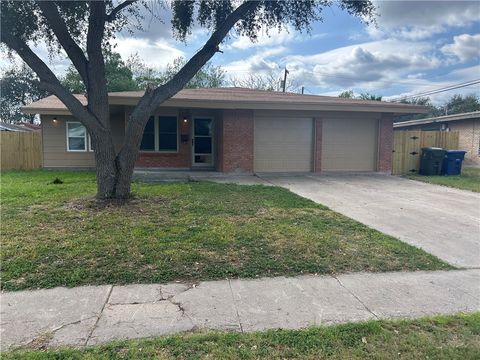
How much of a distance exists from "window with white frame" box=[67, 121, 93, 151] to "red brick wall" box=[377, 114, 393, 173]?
12.2 meters

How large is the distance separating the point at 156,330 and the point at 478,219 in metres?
7.01

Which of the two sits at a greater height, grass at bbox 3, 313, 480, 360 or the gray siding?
the gray siding

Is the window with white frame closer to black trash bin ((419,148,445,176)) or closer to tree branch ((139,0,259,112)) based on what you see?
tree branch ((139,0,259,112))

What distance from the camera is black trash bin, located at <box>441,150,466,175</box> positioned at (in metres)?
14.9

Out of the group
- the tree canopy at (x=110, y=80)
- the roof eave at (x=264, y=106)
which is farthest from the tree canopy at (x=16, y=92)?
the roof eave at (x=264, y=106)

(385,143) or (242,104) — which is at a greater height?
(242,104)

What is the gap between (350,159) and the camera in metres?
14.8

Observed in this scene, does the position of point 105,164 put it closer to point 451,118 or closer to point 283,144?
point 283,144

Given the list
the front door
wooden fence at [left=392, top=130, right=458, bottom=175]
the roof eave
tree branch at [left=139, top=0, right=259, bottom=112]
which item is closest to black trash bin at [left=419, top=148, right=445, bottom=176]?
wooden fence at [left=392, top=130, right=458, bottom=175]

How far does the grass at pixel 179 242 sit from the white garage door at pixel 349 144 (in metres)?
7.02

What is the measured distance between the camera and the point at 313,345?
2.76 metres

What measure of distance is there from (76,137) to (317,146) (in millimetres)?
10155

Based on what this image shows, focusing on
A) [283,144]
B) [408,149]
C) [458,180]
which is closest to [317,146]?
[283,144]

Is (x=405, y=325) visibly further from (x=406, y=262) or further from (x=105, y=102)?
(x=105, y=102)
